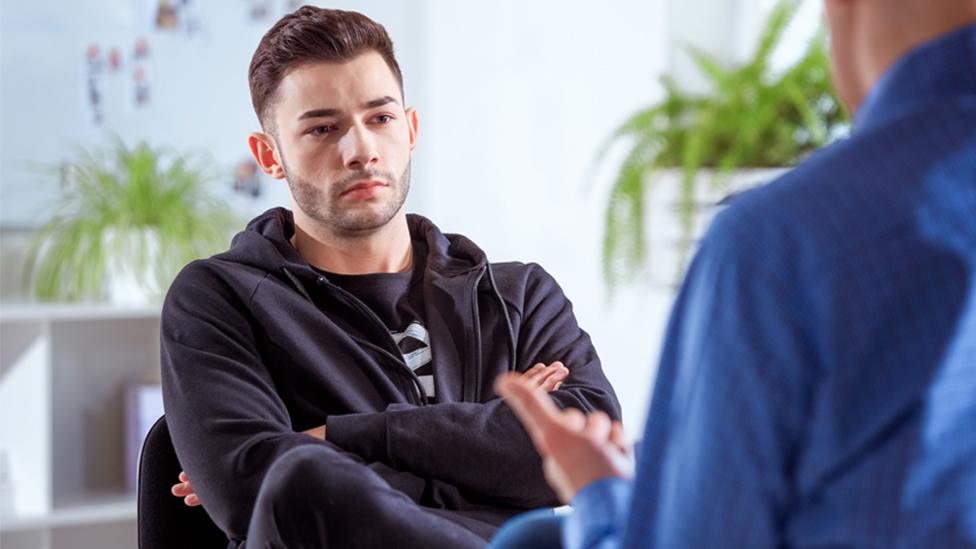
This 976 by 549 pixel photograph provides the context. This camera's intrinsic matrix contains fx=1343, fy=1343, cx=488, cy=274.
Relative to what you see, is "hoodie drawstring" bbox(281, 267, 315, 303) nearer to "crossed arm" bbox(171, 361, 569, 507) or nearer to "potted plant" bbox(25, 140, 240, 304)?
"crossed arm" bbox(171, 361, 569, 507)

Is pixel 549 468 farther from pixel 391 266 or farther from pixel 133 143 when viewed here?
pixel 133 143

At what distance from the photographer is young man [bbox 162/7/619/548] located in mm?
1660

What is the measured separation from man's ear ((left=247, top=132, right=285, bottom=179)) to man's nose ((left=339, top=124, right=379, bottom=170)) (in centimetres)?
13

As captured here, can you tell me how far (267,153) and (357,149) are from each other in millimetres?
190

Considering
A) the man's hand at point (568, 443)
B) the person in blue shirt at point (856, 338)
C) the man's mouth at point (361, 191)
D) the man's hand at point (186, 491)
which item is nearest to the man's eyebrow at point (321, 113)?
the man's mouth at point (361, 191)

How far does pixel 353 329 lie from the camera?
70.9 inches

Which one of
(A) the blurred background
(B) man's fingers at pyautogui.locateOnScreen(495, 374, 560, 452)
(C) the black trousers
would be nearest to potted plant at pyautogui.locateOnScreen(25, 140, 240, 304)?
(A) the blurred background

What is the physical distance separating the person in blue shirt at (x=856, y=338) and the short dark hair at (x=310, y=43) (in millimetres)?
1070

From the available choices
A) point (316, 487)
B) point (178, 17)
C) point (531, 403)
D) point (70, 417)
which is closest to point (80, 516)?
point (70, 417)

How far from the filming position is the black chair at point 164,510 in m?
1.77

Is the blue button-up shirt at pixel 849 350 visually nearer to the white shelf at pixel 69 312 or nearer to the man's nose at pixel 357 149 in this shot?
the man's nose at pixel 357 149

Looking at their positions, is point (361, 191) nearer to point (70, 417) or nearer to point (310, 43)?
point (310, 43)

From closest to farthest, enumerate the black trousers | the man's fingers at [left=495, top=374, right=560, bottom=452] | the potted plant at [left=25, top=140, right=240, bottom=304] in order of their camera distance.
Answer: the man's fingers at [left=495, top=374, right=560, bottom=452]
the black trousers
the potted plant at [left=25, top=140, right=240, bottom=304]

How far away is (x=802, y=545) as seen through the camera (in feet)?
2.65
